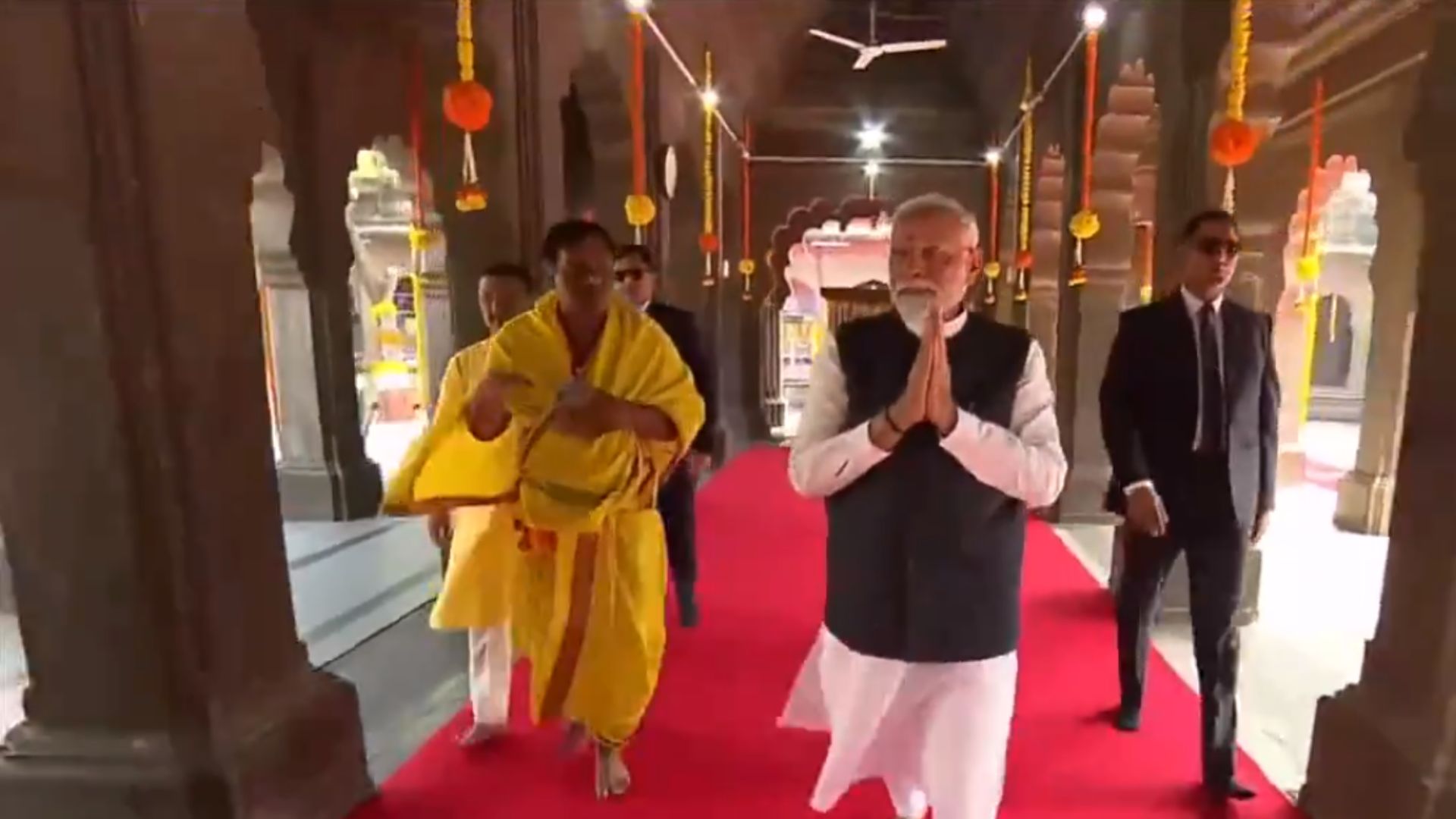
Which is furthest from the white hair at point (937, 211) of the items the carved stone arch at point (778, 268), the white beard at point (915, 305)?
the carved stone arch at point (778, 268)

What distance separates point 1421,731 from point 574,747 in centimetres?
239

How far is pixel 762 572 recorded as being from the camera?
5.67 metres

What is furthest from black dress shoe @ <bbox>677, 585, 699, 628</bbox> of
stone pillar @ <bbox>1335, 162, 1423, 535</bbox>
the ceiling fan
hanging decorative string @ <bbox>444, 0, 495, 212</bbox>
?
the ceiling fan

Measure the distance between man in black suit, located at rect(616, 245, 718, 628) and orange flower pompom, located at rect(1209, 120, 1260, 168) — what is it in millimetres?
2179

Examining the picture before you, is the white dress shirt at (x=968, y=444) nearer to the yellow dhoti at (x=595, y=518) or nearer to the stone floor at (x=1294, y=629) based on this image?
the yellow dhoti at (x=595, y=518)

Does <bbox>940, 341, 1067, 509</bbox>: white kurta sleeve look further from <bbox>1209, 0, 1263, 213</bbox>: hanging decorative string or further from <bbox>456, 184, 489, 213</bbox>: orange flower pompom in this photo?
<bbox>456, 184, 489, 213</bbox>: orange flower pompom

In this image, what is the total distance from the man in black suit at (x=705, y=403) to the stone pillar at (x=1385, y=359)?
499cm

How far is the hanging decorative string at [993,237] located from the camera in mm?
10844

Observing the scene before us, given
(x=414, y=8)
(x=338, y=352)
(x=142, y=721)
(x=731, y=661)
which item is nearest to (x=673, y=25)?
(x=414, y=8)

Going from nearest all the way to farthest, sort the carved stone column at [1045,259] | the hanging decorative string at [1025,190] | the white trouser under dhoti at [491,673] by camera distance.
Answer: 1. the white trouser under dhoti at [491,673]
2. the hanging decorative string at [1025,190]
3. the carved stone column at [1045,259]

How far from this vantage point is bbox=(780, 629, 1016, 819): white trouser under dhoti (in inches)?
89.4

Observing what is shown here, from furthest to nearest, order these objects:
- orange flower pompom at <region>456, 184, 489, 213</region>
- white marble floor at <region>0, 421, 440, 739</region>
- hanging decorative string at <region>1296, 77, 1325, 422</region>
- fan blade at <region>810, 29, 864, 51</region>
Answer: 1. fan blade at <region>810, 29, 864, 51</region>
2. hanging decorative string at <region>1296, 77, 1325, 422</region>
3. white marble floor at <region>0, 421, 440, 739</region>
4. orange flower pompom at <region>456, 184, 489, 213</region>

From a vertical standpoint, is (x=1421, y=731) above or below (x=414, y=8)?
below

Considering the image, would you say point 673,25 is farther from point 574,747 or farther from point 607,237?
point 574,747
